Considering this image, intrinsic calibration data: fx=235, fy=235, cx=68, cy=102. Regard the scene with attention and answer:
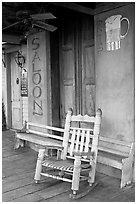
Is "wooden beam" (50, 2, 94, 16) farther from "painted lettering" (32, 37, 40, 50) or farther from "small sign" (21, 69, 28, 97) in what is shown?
"small sign" (21, 69, 28, 97)

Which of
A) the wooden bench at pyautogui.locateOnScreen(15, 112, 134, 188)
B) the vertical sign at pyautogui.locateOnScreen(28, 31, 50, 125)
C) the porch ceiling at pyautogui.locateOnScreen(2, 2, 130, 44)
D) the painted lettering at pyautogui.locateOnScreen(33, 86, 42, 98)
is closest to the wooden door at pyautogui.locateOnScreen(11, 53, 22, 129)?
the porch ceiling at pyautogui.locateOnScreen(2, 2, 130, 44)

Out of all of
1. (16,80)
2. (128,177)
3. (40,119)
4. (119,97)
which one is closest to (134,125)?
(119,97)

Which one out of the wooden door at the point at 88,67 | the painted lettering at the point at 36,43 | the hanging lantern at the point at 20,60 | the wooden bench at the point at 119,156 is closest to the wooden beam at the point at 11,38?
the hanging lantern at the point at 20,60

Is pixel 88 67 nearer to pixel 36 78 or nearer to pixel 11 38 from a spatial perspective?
pixel 36 78

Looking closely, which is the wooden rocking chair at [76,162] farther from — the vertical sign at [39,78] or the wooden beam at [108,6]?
the wooden beam at [108,6]

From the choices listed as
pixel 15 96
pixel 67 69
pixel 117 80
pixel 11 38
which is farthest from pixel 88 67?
pixel 15 96

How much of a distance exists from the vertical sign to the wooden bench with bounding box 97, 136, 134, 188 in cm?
153

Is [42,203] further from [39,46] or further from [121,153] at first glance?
[39,46]

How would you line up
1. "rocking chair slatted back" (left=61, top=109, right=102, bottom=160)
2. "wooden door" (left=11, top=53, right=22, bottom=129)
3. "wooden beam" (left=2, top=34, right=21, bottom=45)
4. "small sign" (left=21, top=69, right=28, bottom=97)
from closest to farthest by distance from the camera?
"rocking chair slatted back" (left=61, top=109, right=102, bottom=160)
"wooden beam" (left=2, top=34, right=21, bottom=45)
"small sign" (left=21, top=69, right=28, bottom=97)
"wooden door" (left=11, top=53, right=22, bottom=129)

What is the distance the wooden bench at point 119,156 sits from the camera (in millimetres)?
2980

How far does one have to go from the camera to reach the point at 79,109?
4.52m

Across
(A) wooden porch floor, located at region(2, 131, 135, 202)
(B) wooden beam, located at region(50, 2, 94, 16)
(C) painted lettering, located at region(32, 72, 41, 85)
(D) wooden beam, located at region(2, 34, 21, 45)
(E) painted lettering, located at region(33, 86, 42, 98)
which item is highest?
(D) wooden beam, located at region(2, 34, 21, 45)

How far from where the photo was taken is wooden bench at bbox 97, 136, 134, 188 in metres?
2.98

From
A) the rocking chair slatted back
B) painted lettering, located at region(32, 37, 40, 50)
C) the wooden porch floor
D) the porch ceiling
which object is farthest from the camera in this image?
painted lettering, located at region(32, 37, 40, 50)
